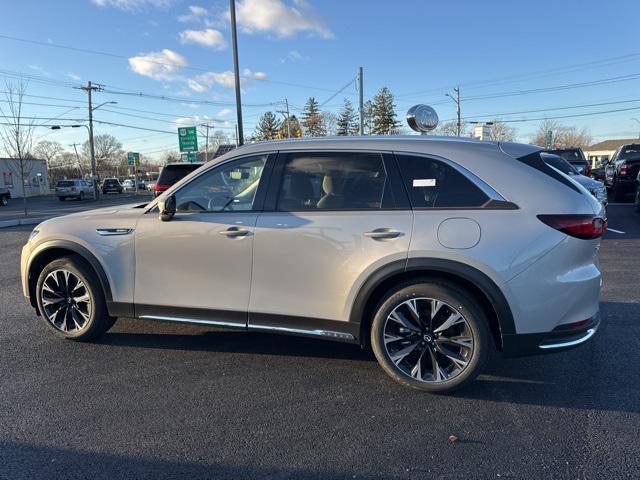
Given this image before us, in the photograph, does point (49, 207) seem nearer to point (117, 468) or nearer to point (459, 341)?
point (117, 468)

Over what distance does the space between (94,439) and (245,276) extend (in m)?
1.47

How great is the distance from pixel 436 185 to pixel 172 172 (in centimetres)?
1006

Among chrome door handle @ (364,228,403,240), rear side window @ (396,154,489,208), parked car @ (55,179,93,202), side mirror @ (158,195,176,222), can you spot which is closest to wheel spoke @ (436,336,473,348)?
chrome door handle @ (364,228,403,240)

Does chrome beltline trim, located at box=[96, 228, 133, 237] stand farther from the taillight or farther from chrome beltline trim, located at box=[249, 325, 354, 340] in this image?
the taillight

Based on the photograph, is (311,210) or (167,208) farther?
(167,208)

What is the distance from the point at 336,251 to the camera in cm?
339

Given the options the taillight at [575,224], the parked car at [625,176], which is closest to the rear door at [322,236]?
the taillight at [575,224]

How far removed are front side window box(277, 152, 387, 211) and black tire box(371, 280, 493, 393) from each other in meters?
0.67

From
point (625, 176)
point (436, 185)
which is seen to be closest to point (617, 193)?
point (625, 176)

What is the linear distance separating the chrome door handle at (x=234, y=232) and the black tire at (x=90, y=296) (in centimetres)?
140

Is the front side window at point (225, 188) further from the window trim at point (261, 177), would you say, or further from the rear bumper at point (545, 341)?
the rear bumper at point (545, 341)

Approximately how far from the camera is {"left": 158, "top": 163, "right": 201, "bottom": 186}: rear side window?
1190 cm

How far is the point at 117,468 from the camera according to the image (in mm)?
2596

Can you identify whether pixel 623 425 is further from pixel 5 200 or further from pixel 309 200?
pixel 5 200
